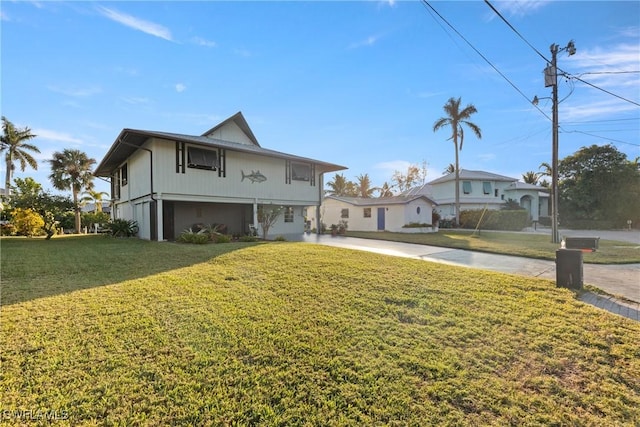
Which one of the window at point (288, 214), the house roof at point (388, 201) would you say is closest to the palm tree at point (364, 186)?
the house roof at point (388, 201)

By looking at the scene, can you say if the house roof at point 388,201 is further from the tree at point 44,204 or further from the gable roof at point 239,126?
the tree at point 44,204

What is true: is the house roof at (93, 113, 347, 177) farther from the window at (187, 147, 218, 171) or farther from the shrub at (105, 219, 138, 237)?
the shrub at (105, 219, 138, 237)

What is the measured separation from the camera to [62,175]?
28.9 metres

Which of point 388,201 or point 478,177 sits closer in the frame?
point 388,201

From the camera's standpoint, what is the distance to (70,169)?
2881 centimetres

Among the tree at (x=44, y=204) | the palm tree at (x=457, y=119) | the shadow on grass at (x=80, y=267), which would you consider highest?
the palm tree at (x=457, y=119)

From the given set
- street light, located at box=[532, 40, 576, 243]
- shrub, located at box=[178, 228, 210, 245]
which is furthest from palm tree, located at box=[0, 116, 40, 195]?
street light, located at box=[532, 40, 576, 243]

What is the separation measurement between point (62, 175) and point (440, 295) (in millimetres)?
36750

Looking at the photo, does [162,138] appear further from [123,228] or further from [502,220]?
[502,220]

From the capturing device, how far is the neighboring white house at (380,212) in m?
22.4

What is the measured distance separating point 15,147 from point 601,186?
5733 cm

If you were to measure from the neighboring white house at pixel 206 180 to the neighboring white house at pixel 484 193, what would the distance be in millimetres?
19079

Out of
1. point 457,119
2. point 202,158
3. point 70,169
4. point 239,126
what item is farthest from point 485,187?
point 70,169

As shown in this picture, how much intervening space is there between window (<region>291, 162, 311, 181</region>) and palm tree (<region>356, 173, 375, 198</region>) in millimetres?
27497
